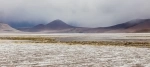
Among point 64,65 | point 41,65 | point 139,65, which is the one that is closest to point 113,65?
point 139,65

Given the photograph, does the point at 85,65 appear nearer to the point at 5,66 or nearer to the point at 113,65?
A: the point at 113,65

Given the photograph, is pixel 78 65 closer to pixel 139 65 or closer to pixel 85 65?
pixel 85 65

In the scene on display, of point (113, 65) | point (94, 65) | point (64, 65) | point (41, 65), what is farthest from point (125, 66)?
point (41, 65)

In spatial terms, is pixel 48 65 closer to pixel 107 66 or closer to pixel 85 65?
pixel 85 65

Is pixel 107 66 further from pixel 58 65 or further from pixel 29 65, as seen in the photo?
pixel 29 65

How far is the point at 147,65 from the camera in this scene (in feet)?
53.3

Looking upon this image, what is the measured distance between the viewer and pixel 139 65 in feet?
53.5

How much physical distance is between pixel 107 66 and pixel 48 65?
11.6 feet

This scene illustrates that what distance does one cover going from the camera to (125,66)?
629 inches

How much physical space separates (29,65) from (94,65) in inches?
154

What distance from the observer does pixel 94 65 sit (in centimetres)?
1638

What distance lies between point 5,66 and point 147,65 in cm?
841

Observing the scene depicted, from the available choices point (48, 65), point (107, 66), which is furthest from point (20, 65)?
point (107, 66)

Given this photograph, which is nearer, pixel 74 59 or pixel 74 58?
pixel 74 59
